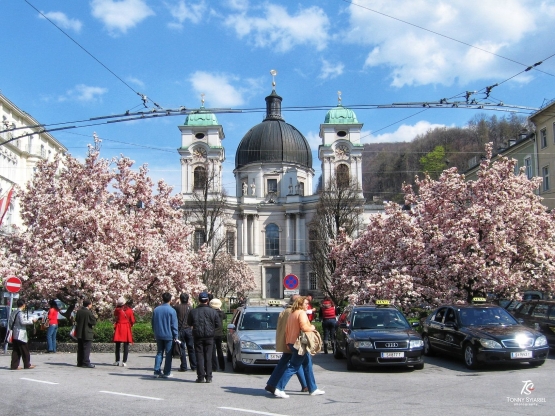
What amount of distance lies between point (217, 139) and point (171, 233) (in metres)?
47.7

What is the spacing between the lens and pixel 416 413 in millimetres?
8805

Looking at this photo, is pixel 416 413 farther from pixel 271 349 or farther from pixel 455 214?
pixel 455 214

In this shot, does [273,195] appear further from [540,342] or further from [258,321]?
[540,342]

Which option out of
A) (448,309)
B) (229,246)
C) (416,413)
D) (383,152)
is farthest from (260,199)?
(416,413)

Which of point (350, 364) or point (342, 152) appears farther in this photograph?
point (342, 152)

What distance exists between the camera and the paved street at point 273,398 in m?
9.07

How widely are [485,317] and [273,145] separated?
60.8 m

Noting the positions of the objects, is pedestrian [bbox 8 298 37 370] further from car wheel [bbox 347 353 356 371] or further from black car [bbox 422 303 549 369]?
black car [bbox 422 303 549 369]

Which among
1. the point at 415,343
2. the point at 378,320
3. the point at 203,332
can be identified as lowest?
the point at 415,343

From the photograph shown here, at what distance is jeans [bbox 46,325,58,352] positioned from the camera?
1834cm

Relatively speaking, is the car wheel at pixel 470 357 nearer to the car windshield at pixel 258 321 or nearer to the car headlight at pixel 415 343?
the car headlight at pixel 415 343

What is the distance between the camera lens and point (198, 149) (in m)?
71.1

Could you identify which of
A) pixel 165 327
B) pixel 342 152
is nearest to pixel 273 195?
pixel 342 152

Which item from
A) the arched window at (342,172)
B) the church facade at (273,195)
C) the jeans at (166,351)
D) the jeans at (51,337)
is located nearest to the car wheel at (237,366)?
the jeans at (166,351)
